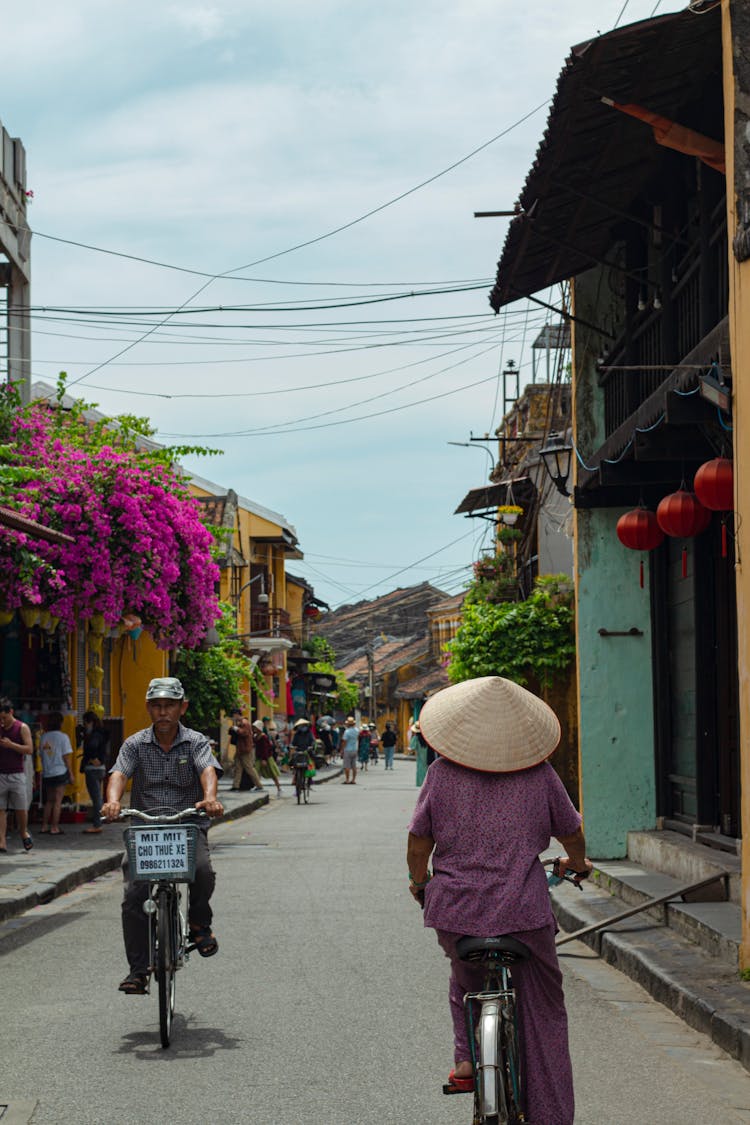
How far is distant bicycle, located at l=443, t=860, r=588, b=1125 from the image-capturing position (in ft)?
15.8

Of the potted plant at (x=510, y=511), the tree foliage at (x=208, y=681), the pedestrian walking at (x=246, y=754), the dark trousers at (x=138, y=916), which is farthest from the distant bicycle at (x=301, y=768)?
the dark trousers at (x=138, y=916)

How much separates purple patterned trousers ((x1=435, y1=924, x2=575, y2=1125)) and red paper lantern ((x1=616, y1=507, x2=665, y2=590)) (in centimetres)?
894

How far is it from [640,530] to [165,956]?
24.6ft

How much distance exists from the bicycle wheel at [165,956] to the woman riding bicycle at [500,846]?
2482mm

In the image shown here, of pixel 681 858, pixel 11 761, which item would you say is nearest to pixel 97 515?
pixel 11 761

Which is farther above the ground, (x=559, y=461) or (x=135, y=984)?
(x=559, y=461)

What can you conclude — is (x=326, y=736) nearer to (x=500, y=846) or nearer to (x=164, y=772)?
(x=164, y=772)

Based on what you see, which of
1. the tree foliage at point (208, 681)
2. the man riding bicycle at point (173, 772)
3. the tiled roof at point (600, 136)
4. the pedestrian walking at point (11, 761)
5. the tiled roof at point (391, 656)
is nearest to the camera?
the man riding bicycle at point (173, 772)

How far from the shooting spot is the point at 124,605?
20.8 metres

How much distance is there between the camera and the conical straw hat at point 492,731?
17.3ft

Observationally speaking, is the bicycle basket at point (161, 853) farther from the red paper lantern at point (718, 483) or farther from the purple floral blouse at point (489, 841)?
the red paper lantern at point (718, 483)

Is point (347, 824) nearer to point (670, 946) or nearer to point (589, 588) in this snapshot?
point (589, 588)

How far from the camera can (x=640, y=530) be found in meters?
13.9

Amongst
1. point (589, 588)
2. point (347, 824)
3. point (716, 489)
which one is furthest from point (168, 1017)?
point (347, 824)
